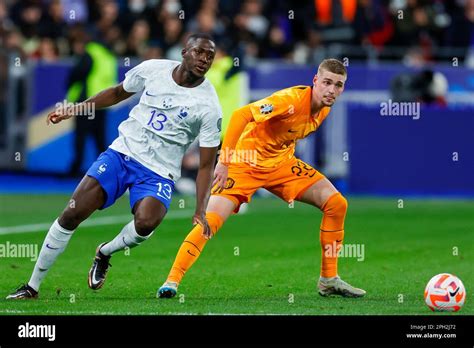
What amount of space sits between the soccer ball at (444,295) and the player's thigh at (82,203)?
279 cm

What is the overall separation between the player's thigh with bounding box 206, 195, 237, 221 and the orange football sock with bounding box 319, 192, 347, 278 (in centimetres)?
83

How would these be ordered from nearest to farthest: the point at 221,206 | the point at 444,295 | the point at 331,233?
the point at 444,295, the point at 221,206, the point at 331,233

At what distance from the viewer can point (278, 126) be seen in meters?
11.5

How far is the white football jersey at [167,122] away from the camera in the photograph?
1073 cm

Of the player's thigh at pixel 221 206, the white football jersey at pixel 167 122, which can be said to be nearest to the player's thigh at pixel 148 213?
the white football jersey at pixel 167 122

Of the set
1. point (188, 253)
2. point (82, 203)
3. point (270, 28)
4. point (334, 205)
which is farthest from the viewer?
point (270, 28)

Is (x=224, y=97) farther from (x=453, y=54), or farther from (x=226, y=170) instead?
(x=226, y=170)

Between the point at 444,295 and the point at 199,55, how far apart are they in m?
2.77

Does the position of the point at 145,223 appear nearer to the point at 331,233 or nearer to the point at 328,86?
the point at 331,233

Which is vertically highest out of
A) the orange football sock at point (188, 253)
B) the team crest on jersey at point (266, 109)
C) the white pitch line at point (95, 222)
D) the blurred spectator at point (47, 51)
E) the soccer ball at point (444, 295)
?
the blurred spectator at point (47, 51)

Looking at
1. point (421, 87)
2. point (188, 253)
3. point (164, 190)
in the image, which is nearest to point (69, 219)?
point (164, 190)

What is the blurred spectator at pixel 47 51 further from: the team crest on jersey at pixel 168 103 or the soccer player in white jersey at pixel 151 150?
the team crest on jersey at pixel 168 103
